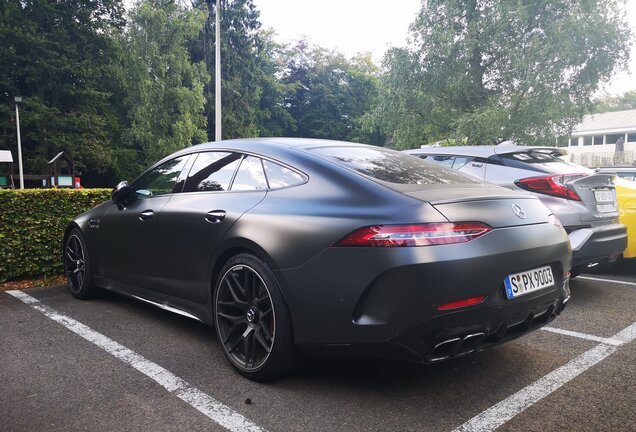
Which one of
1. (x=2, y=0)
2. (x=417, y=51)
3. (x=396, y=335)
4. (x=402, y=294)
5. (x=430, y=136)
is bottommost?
(x=396, y=335)

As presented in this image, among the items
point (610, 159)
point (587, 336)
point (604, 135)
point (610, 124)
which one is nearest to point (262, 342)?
point (587, 336)

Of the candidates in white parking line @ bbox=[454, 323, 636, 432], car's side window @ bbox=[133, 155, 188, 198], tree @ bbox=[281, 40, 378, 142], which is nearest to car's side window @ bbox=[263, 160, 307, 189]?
car's side window @ bbox=[133, 155, 188, 198]

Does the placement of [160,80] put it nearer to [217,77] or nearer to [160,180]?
[217,77]

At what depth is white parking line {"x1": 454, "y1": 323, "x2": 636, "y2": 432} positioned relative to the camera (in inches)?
99.0

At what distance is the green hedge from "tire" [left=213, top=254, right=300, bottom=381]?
3826 mm

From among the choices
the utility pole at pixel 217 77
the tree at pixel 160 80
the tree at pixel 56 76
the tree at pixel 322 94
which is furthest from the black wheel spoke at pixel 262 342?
the tree at pixel 322 94

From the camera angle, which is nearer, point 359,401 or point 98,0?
point 359,401

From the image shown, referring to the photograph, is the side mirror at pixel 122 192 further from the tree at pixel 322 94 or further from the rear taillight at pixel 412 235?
the tree at pixel 322 94

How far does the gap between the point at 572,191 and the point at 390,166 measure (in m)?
2.60

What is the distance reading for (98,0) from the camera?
3681cm

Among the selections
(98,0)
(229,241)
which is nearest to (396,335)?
(229,241)

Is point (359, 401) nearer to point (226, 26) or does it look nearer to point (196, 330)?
point (196, 330)

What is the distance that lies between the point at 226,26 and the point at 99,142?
14.3m

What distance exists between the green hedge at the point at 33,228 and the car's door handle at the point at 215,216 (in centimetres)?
367
